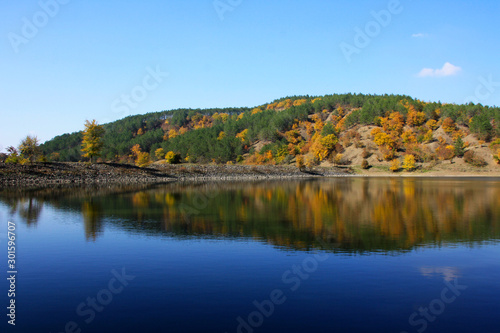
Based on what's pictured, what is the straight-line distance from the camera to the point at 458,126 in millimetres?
150500

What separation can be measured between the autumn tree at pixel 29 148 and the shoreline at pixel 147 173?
454cm

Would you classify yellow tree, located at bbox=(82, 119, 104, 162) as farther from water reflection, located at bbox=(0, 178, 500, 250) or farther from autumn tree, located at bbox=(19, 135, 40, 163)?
water reflection, located at bbox=(0, 178, 500, 250)

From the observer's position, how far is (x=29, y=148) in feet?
283

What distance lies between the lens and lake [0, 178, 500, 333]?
12859 mm

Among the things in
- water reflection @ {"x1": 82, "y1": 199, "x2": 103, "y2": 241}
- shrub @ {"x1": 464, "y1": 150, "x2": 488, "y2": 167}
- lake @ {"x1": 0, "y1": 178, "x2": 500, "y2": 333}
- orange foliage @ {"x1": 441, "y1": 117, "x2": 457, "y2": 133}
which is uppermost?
orange foliage @ {"x1": 441, "y1": 117, "x2": 457, "y2": 133}

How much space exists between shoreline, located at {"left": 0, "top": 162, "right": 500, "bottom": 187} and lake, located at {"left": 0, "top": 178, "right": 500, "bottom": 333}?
51.5m


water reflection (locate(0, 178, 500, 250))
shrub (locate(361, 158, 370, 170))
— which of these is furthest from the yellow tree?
shrub (locate(361, 158, 370, 170))

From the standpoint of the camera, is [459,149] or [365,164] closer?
[459,149]

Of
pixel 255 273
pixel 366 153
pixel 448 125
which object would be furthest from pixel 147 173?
pixel 448 125

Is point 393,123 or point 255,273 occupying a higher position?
point 393,123

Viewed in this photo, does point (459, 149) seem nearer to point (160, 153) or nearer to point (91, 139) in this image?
point (91, 139)

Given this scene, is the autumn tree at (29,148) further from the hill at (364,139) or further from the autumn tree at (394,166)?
the autumn tree at (394,166)

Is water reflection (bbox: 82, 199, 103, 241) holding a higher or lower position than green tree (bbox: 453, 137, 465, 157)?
lower

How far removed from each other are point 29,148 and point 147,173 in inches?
1056
